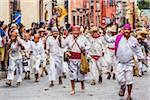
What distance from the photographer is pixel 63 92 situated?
15344 millimetres

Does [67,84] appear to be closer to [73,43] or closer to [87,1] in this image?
[73,43]

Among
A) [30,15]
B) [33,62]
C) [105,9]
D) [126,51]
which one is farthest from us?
[105,9]

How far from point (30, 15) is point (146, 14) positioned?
41.6 meters

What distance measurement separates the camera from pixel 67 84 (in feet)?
57.7

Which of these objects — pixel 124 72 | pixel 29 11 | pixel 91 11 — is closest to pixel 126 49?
pixel 124 72

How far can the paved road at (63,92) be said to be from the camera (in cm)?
1428

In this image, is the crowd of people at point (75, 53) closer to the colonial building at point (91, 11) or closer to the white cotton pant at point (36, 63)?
the white cotton pant at point (36, 63)

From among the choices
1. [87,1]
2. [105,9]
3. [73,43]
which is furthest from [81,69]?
[105,9]

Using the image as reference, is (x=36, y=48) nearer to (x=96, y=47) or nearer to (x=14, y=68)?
(x=14, y=68)

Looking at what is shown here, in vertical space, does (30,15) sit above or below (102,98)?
above

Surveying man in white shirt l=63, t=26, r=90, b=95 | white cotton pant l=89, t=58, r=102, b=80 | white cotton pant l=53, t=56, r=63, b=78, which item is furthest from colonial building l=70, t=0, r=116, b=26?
man in white shirt l=63, t=26, r=90, b=95

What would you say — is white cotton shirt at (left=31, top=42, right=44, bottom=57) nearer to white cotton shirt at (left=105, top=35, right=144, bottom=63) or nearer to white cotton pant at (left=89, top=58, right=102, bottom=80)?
white cotton pant at (left=89, top=58, right=102, bottom=80)

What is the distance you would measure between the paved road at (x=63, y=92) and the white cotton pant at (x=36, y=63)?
0.63 metres

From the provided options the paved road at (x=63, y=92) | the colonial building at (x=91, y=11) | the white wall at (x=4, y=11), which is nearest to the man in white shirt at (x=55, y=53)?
the paved road at (x=63, y=92)
